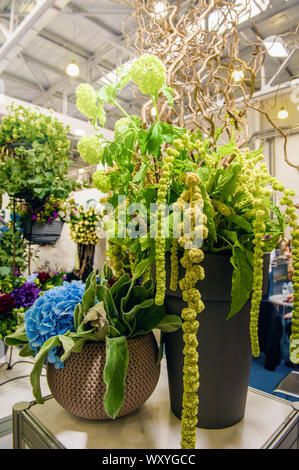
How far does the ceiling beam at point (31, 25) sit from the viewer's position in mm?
3271

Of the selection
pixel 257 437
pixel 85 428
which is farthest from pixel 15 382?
pixel 257 437

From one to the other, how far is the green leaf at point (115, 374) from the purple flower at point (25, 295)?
727 mm

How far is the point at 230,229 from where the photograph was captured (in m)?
0.52

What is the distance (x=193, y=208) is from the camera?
1.24 ft

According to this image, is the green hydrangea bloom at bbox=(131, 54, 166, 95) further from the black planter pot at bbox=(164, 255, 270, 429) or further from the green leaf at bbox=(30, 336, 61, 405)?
the green leaf at bbox=(30, 336, 61, 405)

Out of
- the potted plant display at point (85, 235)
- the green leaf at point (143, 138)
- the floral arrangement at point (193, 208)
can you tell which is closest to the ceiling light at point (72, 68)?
the potted plant display at point (85, 235)

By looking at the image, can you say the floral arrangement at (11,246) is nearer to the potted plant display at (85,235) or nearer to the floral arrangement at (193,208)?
the potted plant display at (85,235)

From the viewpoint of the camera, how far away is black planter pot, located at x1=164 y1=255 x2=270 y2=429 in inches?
19.8

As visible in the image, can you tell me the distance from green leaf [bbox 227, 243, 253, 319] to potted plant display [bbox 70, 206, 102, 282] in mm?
1885

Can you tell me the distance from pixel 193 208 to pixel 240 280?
16 centimetres

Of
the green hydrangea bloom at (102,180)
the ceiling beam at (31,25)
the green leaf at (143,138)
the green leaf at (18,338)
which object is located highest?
the ceiling beam at (31,25)

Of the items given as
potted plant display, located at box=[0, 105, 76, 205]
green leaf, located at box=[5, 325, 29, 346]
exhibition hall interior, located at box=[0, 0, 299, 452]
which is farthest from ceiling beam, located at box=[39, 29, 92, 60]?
green leaf, located at box=[5, 325, 29, 346]

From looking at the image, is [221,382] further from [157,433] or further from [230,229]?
[230,229]
